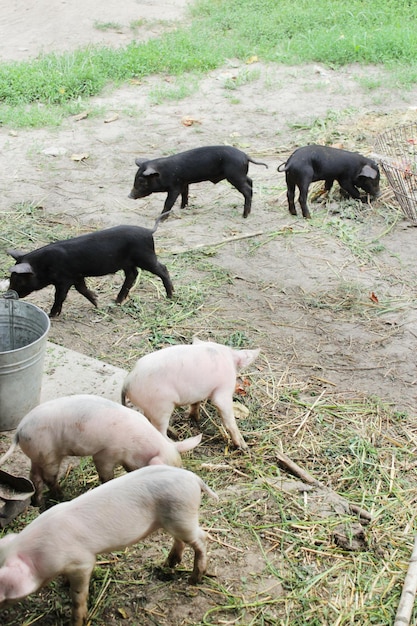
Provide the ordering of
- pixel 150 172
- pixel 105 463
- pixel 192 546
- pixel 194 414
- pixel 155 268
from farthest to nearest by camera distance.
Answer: pixel 150 172
pixel 155 268
pixel 194 414
pixel 105 463
pixel 192 546

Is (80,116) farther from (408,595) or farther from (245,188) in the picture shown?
(408,595)

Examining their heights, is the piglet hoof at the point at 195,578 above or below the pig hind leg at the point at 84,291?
above

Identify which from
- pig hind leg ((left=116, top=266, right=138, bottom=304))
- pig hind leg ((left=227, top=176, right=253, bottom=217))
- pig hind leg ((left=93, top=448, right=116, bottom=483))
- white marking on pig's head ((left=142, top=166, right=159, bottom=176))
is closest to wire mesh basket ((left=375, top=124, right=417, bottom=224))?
pig hind leg ((left=227, top=176, right=253, bottom=217))

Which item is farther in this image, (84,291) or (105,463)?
(84,291)

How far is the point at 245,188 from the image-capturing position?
7309 millimetres

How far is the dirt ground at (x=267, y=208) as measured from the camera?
→ 5434 mm

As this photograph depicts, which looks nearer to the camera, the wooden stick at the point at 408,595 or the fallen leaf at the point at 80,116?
the wooden stick at the point at 408,595

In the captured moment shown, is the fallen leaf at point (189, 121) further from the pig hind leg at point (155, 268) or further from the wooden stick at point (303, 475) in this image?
the wooden stick at point (303, 475)

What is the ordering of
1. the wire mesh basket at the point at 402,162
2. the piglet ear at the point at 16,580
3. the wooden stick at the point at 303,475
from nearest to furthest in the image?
the piglet ear at the point at 16,580 < the wooden stick at the point at 303,475 < the wire mesh basket at the point at 402,162

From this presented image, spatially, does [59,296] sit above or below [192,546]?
below

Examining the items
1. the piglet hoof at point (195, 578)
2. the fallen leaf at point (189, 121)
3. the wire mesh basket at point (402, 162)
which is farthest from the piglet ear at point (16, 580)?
the fallen leaf at point (189, 121)

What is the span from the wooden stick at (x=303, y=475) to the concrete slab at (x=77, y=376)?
1066 millimetres

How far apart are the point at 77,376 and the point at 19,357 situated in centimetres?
79


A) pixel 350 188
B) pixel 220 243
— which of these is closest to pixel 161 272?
pixel 220 243
